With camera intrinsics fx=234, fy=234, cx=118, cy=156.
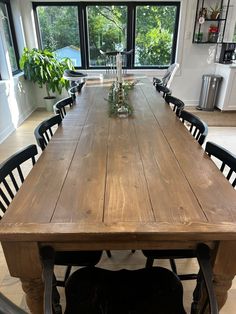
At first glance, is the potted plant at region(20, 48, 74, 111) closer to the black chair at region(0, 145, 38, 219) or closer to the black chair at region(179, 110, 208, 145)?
the black chair at region(179, 110, 208, 145)

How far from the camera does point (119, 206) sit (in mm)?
927

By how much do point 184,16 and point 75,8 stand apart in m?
2.17

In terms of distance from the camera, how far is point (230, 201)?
0.96m

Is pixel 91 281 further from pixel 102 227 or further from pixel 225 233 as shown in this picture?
pixel 225 233

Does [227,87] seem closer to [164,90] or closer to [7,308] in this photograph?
[164,90]

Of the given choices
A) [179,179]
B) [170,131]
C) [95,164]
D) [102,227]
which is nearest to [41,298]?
[102,227]

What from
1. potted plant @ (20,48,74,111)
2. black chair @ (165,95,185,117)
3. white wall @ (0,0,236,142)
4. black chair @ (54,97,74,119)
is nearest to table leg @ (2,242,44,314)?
black chair @ (54,97,74,119)

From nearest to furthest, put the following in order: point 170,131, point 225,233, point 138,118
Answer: point 225,233
point 170,131
point 138,118

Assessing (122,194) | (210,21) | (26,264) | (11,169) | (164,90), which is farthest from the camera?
(210,21)

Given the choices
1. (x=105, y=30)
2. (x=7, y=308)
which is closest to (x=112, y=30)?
(x=105, y=30)

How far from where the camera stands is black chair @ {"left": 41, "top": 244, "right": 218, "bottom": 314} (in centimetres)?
98

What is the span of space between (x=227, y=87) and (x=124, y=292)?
4.55m

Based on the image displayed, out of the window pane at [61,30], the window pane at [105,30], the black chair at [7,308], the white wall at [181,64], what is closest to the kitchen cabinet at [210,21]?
the white wall at [181,64]

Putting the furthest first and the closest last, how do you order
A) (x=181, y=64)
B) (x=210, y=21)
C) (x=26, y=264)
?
(x=181, y=64) → (x=210, y=21) → (x=26, y=264)
